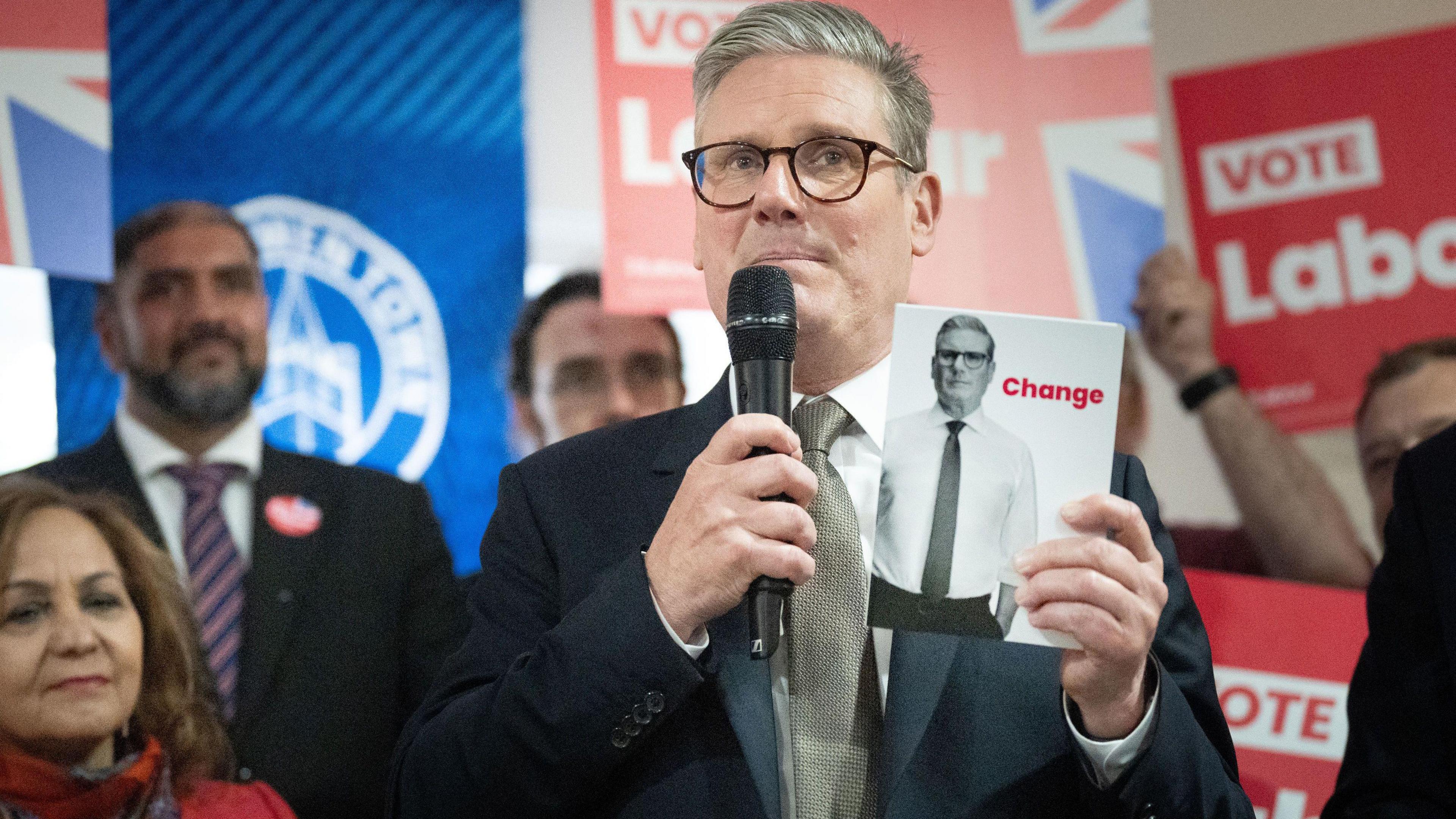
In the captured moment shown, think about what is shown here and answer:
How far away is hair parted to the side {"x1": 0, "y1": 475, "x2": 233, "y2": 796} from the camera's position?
218 centimetres

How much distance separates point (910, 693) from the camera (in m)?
1.35

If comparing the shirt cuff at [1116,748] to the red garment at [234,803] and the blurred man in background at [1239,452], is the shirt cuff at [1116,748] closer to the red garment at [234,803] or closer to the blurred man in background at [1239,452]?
the red garment at [234,803]

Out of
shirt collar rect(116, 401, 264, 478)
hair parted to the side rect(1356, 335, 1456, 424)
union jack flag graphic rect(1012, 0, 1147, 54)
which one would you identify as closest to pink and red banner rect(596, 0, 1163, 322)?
union jack flag graphic rect(1012, 0, 1147, 54)

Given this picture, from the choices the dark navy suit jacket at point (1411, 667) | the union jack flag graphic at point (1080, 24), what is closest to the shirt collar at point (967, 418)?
the dark navy suit jacket at point (1411, 667)

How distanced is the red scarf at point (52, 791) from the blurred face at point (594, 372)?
102cm

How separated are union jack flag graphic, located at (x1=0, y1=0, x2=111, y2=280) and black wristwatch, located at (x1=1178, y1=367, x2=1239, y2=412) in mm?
2584

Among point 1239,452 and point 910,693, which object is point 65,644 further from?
point 1239,452

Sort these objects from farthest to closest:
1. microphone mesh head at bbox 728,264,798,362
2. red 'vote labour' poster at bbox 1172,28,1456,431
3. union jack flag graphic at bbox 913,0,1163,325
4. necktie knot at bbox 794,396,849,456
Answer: red 'vote labour' poster at bbox 1172,28,1456,431
union jack flag graphic at bbox 913,0,1163,325
necktie knot at bbox 794,396,849,456
microphone mesh head at bbox 728,264,798,362

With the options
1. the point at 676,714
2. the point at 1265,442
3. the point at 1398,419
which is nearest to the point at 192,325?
the point at 676,714

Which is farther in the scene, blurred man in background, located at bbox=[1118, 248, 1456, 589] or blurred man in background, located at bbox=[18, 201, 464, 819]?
blurred man in background, located at bbox=[1118, 248, 1456, 589]

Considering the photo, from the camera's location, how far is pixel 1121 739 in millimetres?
1285

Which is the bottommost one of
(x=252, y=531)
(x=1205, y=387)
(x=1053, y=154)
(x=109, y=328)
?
(x=252, y=531)

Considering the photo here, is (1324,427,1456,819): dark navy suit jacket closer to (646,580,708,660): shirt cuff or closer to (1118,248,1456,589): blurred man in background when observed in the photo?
(646,580,708,660): shirt cuff

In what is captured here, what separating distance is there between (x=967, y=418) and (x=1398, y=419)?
2395 millimetres
